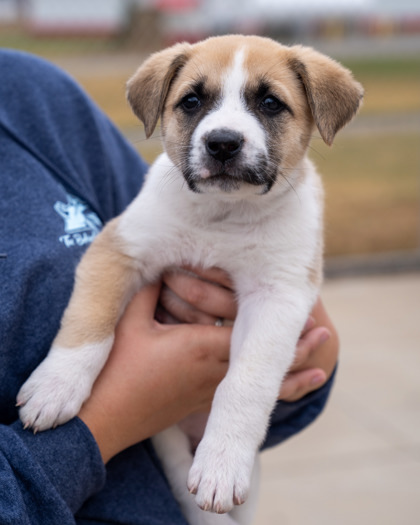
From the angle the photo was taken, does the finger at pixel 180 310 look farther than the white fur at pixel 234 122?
Yes

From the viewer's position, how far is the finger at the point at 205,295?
263 centimetres

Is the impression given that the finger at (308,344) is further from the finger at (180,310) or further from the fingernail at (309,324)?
the finger at (180,310)

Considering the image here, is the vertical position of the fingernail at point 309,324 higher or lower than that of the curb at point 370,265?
higher

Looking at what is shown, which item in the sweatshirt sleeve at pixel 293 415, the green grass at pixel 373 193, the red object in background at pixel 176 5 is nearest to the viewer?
the sweatshirt sleeve at pixel 293 415

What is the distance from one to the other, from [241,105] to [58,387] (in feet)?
4.05

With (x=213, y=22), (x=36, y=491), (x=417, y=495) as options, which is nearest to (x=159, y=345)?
(x=36, y=491)

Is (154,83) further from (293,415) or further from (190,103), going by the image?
(293,415)

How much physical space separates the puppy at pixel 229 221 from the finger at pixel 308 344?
0.12m

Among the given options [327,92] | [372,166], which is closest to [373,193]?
[372,166]

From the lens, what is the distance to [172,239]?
2.65 metres

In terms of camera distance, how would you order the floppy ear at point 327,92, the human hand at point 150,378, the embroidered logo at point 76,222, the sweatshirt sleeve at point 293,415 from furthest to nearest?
the sweatshirt sleeve at point 293,415 → the floppy ear at point 327,92 → the embroidered logo at point 76,222 → the human hand at point 150,378

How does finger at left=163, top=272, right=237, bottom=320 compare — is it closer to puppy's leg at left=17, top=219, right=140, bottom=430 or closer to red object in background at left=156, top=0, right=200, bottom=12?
puppy's leg at left=17, top=219, right=140, bottom=430

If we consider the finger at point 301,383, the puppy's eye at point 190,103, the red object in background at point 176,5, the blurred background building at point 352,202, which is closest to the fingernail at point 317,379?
the finger at point 301,383

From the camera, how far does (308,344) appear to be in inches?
104
